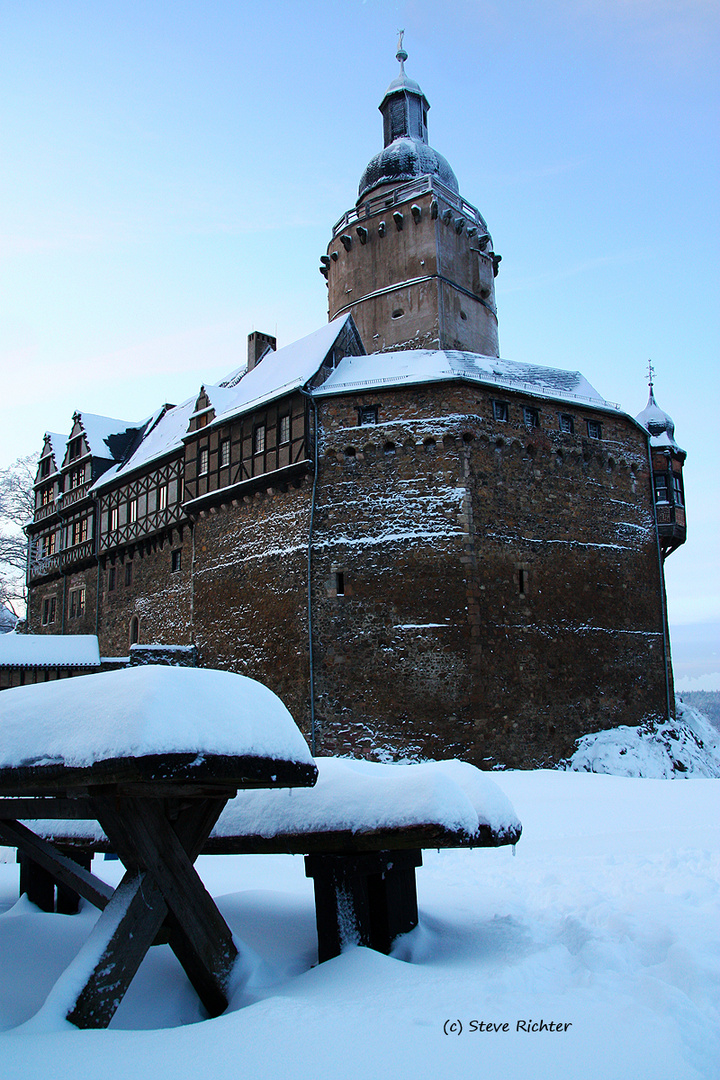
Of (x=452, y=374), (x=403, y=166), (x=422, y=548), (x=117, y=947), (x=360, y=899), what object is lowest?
(x=360, y=899)

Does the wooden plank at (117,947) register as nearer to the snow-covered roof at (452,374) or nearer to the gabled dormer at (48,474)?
the snow-covered roof at (452,374)

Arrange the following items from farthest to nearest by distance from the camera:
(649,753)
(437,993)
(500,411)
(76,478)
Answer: (76,478) < (500,411) < (649,753) < (437,993)

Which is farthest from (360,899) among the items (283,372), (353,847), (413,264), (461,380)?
(413,264)

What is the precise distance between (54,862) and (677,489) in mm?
24920

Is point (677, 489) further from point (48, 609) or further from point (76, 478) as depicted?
point (48, 609)

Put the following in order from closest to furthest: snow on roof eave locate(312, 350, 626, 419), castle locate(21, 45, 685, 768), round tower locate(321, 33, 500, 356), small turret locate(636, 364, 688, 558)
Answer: castle locate(21, 45, 685, 768)
snow on roof eave locate(312, 350, 626, 419)
small turret locate(636, 364, 688, 558)
round tower locate(321, 33, 500, 356)

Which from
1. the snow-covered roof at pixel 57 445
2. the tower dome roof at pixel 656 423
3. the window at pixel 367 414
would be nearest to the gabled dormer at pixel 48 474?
the snow-covered roof at pixel 57 445

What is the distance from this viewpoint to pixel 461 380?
22562mm

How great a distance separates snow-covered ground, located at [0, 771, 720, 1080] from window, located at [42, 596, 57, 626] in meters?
30.7

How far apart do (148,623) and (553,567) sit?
48.4 feet

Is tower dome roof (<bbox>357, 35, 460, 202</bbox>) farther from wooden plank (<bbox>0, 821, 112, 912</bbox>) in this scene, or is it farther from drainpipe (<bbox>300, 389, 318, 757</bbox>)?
wooden plank (<bbox>0, 821, 112, 912</bbox>)

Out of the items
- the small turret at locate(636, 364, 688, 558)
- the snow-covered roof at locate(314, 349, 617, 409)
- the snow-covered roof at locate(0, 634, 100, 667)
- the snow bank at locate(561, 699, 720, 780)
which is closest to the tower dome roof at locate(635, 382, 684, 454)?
the small turret at locate(636, 364, 688, 558)

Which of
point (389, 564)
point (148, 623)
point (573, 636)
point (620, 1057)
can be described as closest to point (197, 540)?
point (148, 623)

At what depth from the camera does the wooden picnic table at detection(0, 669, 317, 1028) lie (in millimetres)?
3521
